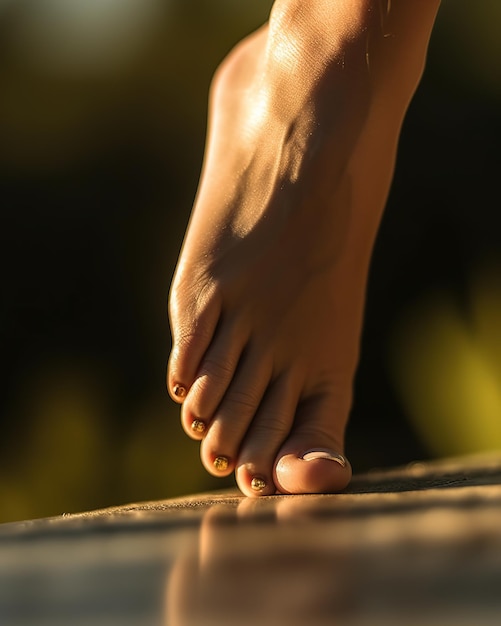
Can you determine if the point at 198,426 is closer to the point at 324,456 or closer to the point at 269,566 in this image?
the point at 324,456

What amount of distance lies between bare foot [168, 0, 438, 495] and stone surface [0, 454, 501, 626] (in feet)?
1.15

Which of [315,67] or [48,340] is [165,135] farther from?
[315,67]

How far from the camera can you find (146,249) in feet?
10.0

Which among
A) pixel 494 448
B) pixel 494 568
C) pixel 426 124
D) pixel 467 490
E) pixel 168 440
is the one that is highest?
pixel 426 124

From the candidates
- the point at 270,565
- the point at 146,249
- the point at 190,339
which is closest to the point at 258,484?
the point at 190,339

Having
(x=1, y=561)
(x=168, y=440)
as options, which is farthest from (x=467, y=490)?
(x=168, y=440)

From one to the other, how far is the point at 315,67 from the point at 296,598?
978 millimetres

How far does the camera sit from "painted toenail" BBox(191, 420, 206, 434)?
52.0 inches

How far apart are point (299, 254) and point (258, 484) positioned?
0.31 meters

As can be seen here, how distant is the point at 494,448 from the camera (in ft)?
9.17

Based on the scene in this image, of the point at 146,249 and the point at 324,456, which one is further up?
the point at 146,249

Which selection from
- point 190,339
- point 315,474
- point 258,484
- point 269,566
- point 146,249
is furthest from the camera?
point 146,249

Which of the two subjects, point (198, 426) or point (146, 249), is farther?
point (146, 249)

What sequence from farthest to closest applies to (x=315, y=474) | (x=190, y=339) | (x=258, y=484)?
(x=190, y=339), (x=258, y=484), (x=315, y=474)
